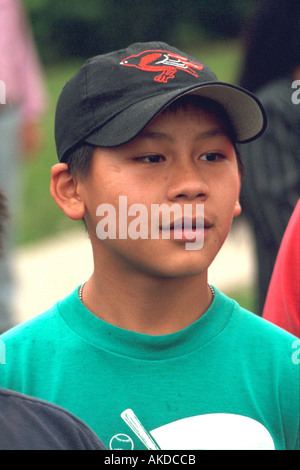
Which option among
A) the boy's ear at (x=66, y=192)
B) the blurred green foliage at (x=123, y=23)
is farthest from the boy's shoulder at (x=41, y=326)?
the blurred green foliage at (x=123, y=23)

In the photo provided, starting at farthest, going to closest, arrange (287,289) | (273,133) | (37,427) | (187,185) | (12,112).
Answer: (12,112), (273,133), (287,289), (187,185), (37,427)

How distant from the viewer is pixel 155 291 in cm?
195

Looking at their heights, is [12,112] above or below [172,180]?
above

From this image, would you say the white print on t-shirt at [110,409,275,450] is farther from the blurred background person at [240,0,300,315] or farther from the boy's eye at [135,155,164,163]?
the blurred background person at [240,0,300,315]

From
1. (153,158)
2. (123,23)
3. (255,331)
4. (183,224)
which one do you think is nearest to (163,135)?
(153,158)

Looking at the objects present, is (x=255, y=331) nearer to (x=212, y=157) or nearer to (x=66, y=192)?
(x=212, y=157)

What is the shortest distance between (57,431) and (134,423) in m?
0.33

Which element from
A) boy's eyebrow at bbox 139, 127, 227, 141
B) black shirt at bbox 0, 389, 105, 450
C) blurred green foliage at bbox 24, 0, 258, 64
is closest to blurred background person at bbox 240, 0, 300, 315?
boy's eyebrow at bbox 139, 127, 227, 141

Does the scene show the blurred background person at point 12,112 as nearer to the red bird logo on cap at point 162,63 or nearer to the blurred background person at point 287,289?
the blurred background person at point 287,289

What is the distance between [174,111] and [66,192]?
0.33m

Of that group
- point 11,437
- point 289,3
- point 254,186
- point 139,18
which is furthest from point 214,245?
point 139,18

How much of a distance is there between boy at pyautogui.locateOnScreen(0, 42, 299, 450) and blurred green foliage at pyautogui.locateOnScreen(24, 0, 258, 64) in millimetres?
10350

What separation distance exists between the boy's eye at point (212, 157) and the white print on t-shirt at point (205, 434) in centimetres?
54
